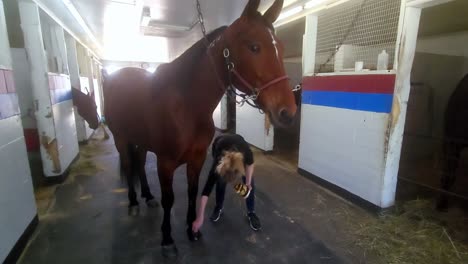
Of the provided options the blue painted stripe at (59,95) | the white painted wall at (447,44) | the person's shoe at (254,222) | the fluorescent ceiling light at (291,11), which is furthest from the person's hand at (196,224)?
the white painted wall at (447,44)

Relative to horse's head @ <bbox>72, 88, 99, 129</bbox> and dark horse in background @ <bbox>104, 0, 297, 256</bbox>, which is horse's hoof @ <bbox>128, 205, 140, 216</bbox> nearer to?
dark horse in background @ <bbox>104, 0, 297, 256</bbox>

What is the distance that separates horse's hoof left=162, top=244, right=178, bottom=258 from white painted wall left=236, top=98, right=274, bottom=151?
7.88 ft

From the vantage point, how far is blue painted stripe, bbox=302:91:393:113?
6.78ft

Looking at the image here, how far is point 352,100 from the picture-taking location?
238cm

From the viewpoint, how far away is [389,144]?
2.06 m

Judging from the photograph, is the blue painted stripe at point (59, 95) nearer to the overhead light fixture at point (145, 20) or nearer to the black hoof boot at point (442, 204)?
the overhead light fixture at point (145, 20)

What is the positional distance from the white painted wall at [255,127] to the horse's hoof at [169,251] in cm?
240

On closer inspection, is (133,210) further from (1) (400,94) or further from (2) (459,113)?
(2) (459,113)

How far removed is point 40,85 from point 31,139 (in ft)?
2.72

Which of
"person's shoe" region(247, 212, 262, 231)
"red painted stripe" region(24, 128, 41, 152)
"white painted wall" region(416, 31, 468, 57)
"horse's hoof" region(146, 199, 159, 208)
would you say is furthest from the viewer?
"white painted wall" region(416, 31, 468, 57)

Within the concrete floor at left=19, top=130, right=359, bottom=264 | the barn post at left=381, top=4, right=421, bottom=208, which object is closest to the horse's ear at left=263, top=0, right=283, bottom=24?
the barn post at left=381, top=4, right=421, bottom=208

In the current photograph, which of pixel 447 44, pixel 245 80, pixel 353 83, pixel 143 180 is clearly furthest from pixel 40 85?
pixel 447 44

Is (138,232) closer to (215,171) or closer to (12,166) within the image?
(215,171)

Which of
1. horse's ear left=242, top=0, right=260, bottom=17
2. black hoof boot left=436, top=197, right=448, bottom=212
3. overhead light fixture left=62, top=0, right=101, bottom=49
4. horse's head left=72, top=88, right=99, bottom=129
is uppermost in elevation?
overhead light fixture left=62, top=0, right=101, bottom=49
